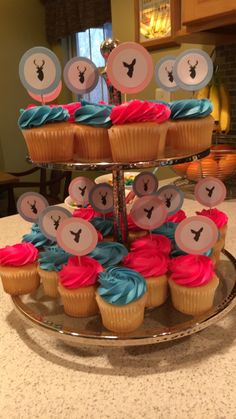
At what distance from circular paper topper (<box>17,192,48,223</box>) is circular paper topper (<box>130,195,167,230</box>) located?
0.23 meters

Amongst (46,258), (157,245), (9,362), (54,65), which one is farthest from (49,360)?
(54,65)

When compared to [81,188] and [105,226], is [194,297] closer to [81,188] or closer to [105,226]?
[105,226]

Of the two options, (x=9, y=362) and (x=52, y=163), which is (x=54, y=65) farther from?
(x=9, y=362)

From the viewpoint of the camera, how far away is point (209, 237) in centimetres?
68

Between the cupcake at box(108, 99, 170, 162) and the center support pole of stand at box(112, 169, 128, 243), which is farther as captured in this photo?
the center support pole of stand at box(112, 169, 128, 243)

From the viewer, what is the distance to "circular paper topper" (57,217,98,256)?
26.0 inches

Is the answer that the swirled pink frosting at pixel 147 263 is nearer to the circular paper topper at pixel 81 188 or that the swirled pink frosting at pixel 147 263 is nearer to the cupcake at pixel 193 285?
the cupcake at pixel 193 285

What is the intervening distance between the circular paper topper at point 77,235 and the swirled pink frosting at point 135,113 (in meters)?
0.22

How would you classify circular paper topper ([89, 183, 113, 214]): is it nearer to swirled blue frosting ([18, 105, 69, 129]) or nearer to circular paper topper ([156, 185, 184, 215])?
circular paper topper ([156, 185, 184, 215])

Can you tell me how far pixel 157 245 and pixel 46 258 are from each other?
0.25 m

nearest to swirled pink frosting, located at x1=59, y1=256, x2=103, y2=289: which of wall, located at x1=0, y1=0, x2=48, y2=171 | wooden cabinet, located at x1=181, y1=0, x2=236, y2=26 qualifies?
wooden cabinet, located at x1=181, y1=0, x2=236, y2=26

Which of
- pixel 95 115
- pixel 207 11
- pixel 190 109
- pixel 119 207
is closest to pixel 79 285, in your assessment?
pixel 119 207

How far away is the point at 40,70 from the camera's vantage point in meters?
0.71

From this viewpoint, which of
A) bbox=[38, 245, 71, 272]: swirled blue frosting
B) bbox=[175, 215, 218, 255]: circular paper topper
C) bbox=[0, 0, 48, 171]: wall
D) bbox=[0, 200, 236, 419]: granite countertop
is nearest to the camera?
bbox=[0, 200, 236, 419]: granite countertop
